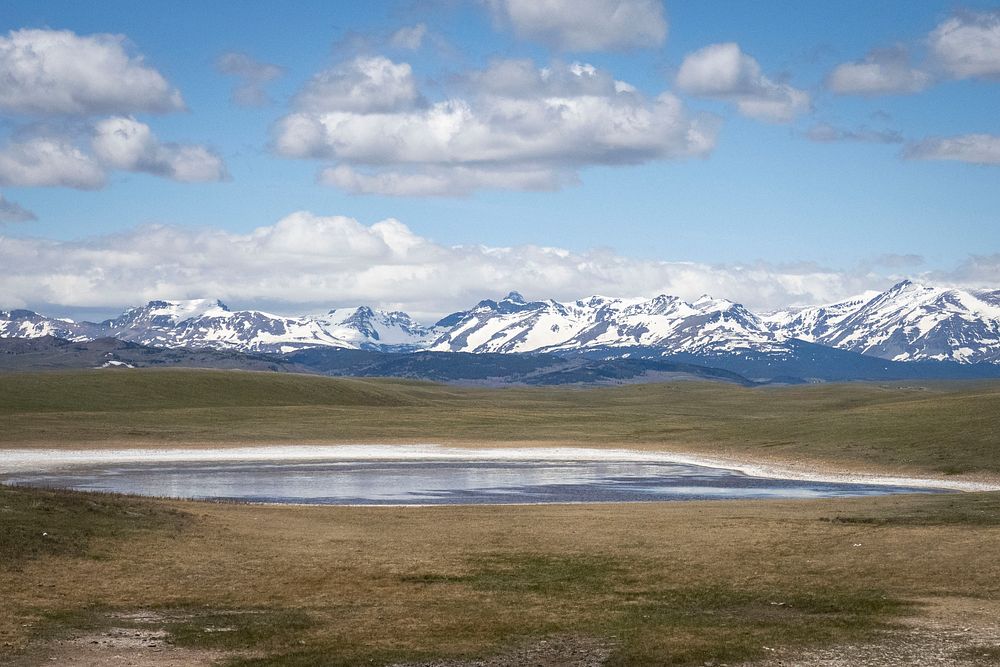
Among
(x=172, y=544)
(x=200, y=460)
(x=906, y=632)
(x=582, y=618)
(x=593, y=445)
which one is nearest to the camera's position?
(x=906, y=632)

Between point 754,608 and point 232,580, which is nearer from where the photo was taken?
point 754,608

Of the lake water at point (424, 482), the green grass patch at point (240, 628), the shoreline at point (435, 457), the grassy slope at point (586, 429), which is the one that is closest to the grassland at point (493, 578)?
the green grass patch at point (240, 628)

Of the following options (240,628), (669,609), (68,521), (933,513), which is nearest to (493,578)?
(669,609)

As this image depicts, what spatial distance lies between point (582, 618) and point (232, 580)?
11.7 metres

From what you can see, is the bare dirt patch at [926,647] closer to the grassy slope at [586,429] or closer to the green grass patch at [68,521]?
the green grass patch at [68,521]

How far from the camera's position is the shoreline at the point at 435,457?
87625mm

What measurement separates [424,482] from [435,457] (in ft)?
90.1

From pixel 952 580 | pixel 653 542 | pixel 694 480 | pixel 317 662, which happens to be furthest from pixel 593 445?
pixel 317 662

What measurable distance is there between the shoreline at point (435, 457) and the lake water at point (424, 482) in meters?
2.63

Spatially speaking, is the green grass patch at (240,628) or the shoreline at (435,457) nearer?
the green grass patch at (240,628)

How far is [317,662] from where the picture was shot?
26016 millimetres

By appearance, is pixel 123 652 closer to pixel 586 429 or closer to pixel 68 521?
pixel 68 521

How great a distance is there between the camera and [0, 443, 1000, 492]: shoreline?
8762 cm

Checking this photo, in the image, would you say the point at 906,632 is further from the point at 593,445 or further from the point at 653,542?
the point at 593,445
